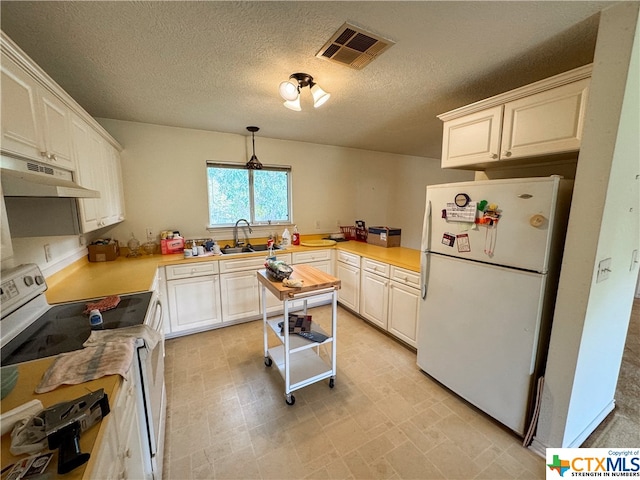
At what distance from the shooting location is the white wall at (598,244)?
3.78 ft

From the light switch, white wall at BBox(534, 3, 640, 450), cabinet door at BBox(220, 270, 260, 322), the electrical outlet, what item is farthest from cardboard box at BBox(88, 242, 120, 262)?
the electrical outlet

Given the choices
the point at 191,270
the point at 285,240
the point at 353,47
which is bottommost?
the point at 191,270

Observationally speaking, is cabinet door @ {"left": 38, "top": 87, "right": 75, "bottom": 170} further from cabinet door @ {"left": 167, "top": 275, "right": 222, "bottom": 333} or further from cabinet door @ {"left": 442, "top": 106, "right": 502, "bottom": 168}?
cabinet door @ {"left": 442, "top": 106, "right": 502, "bottom": 168}

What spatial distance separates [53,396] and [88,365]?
149 millimetres

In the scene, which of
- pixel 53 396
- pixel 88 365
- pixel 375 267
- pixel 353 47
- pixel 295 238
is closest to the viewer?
pixel 53 396

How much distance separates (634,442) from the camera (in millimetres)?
1552

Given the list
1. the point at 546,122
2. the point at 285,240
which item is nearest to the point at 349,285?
the point at 285,240

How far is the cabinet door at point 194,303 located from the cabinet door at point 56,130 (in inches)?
55.0

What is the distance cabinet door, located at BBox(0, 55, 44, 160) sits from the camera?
1053 millimetres

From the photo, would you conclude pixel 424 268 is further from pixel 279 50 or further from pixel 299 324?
pixel 279 50

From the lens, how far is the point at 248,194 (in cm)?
342

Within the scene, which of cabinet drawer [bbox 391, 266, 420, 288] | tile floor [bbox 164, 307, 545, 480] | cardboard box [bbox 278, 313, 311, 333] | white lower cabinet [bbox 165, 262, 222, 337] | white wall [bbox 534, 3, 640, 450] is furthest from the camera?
white lower cabinet [bbox 165, 262, 222, 337]

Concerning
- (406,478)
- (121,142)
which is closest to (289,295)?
(406,478)

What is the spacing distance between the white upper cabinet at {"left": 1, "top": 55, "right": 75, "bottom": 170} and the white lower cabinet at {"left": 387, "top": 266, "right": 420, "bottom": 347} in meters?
2.58
